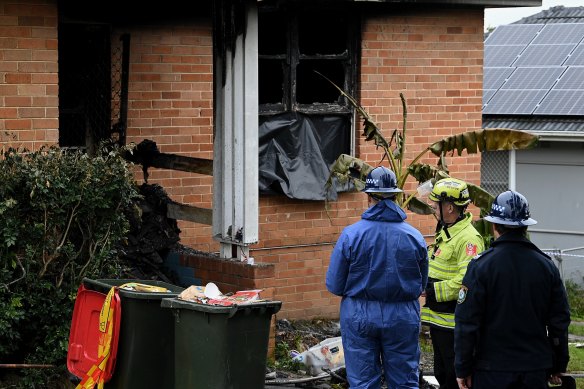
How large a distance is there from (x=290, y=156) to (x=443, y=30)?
2.33m

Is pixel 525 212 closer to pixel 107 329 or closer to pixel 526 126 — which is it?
pixel 107 329

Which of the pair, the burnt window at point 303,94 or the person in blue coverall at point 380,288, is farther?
the burnt window at point 303,94

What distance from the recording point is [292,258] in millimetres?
11859

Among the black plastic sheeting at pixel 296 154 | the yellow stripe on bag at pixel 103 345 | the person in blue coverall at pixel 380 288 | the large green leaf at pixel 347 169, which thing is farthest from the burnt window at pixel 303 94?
the yellow stripe on bag at pixel 103 345

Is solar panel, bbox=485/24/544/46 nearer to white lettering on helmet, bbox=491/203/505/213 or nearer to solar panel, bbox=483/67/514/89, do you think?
solar panel, bbox=483/67/514/89

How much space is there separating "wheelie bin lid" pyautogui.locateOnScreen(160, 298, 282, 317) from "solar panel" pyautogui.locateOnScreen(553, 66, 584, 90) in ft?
34.5

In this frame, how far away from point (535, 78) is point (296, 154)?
23.1 feet

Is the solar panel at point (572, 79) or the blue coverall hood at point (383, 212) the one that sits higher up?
the solar panel at point (572, 79)

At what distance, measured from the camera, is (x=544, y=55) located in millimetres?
18281

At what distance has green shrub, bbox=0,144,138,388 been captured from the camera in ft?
26.9

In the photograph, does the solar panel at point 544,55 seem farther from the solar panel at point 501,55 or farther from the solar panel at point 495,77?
the solar panel at point 495,77

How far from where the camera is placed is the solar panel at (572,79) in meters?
16.9

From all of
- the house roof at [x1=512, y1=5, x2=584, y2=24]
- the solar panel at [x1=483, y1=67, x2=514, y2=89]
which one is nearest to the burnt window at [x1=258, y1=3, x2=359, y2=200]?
the solar panel at [x1=483, y1=67, x2=514, y2=89]

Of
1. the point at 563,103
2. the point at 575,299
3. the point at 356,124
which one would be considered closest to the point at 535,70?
the point at 563,103
